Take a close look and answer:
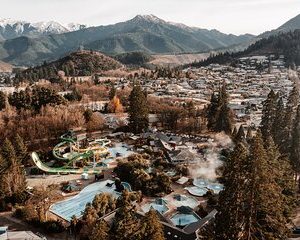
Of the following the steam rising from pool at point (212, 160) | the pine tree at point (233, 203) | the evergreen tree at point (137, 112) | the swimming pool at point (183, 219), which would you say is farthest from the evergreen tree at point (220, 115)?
the pine tree at point (233, 203)

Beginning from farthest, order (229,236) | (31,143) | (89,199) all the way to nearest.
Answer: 1. (31,143)
2. (89,199)
3. (229,236)

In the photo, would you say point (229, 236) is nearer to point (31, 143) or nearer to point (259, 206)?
point (259, 206)

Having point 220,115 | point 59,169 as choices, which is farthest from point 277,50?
point 59,169

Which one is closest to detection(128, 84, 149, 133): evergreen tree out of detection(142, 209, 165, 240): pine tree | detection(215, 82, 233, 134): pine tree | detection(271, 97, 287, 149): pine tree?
detection(215, 82, 233, 134): pine tree

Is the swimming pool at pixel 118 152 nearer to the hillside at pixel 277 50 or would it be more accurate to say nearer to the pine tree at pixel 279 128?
the pine tree at pixel 279 128

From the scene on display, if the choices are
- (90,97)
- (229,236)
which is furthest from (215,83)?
(229,236)

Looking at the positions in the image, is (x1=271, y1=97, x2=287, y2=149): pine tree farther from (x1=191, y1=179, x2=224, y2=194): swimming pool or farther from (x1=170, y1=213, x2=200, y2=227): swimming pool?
(x1=170, y1=213, x2=200, y2=227): swimming pool
